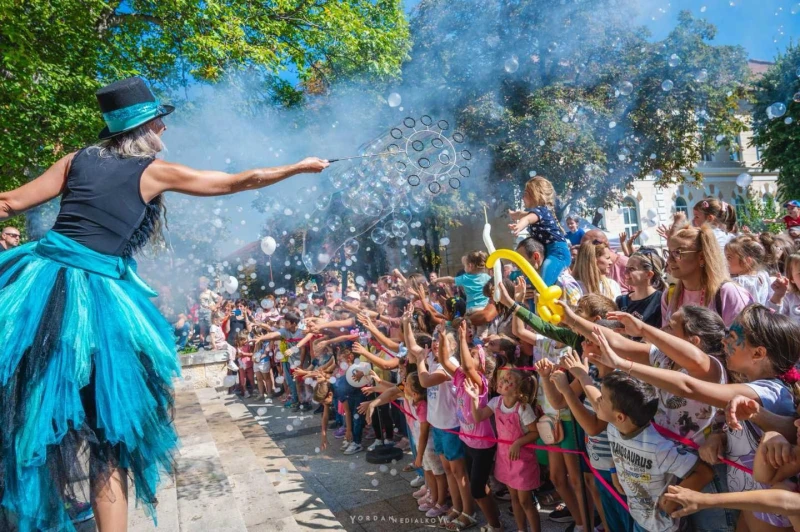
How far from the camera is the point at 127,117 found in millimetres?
2240

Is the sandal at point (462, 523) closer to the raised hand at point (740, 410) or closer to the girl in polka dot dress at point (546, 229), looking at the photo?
the girl in polka dot dress at point (546, 229)

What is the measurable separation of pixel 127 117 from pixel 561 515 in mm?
3809

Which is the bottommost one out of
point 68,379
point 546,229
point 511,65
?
point 68,379

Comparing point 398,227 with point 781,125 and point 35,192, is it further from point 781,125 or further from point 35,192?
point 781,125

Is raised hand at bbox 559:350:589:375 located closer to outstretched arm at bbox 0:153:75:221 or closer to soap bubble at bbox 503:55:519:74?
outstretched arm at bbox 0:153:75:221

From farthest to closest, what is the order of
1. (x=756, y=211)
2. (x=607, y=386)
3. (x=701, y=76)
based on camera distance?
1. (x=756, y=211)
2. (x=701, y=76)
3. (x=607, y=386)

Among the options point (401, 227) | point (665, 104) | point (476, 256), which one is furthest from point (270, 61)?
point (665, 104)

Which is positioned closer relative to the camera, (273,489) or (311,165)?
(311,165)

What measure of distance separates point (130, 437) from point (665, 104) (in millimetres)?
16247

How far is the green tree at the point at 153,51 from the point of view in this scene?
7180 mm

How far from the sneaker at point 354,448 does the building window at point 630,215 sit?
858 inches

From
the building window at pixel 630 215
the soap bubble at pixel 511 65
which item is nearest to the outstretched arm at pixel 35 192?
the soap bubble at pixel 511 65

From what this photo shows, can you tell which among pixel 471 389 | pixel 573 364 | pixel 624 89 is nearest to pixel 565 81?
pixel 624 89

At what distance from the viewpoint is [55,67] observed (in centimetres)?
746
